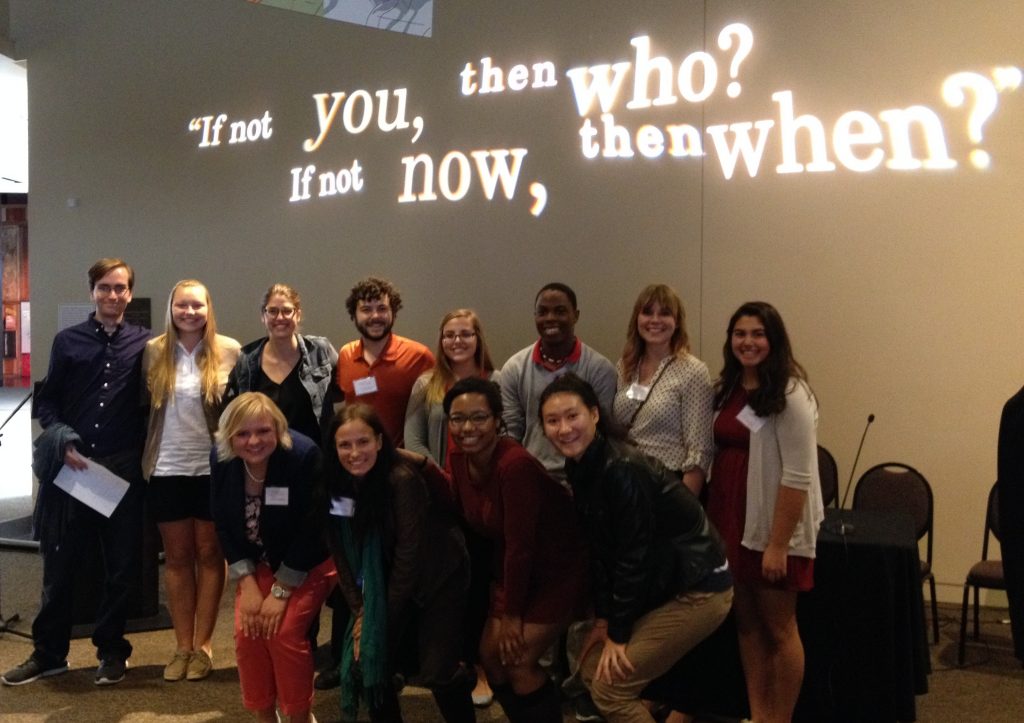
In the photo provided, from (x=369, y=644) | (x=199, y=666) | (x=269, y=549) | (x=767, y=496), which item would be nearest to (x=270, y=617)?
(x=269, y=549)

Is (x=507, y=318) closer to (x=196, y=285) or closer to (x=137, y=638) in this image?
(x=196, y=285)

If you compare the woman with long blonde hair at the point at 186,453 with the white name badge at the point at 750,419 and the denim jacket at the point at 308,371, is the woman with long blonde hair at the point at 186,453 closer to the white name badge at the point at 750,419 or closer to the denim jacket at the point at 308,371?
the denim jacket at the point at 308,371

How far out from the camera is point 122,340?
323cm

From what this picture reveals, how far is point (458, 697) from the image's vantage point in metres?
2.48

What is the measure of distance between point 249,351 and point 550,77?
89.1 inches

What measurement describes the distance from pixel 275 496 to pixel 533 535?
848mm

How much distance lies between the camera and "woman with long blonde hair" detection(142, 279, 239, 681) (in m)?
3.17

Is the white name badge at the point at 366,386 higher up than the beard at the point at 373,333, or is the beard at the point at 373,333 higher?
the beard at the point at 373,333

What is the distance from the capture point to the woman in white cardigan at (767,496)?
7.77 ft

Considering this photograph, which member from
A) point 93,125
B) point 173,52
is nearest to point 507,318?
point 173,52

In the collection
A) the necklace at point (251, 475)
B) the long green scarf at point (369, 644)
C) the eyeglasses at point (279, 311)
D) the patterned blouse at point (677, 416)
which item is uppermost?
the eyeglasses at point (279, 311)

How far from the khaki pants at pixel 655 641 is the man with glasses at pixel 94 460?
1982 mm

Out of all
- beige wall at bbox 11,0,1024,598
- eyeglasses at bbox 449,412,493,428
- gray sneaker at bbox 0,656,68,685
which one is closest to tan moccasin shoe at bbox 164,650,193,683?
gray sneaker at bbox 0,656,68,685

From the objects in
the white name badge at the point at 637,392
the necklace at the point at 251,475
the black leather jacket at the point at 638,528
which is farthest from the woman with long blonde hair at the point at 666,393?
the necklace at the point at 251,475
